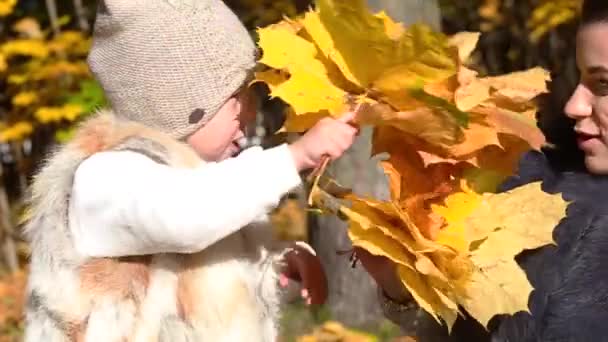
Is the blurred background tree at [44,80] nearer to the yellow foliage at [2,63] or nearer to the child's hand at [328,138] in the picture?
the yellow foliage at [2,63]

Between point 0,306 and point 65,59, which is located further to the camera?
point 65,59

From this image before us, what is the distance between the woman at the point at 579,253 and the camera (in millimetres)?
1868

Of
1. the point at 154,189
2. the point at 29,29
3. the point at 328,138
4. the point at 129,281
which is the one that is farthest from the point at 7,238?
the point at 328,138

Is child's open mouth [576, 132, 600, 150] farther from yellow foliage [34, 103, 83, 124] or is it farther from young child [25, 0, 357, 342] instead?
yellow foliage [34, 103, 83, 124]

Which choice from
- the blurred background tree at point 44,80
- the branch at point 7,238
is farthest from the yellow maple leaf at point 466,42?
the branch at point 7,238

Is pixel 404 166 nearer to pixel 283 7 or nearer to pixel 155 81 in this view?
pixel 155 81

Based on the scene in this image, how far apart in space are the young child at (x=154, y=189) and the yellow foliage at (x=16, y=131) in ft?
15.4

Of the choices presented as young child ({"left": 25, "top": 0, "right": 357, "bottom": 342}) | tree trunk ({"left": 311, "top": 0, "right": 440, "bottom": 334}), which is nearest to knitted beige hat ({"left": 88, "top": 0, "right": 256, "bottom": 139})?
young child ({"left": 25, "top": 0, "right": 357, "bottom": 342})

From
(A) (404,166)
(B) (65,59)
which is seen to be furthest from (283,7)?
(A) (404,166)

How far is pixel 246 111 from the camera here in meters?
2.30

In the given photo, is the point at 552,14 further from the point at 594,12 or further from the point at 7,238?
the point at 594,12

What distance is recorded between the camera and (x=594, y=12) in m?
1.92

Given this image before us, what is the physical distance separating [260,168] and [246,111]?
12.5 inches

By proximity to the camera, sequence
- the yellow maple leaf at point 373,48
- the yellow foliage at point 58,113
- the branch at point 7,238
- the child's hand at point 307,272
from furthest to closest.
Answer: the branch at point 7,238, the yellow foliage at point 58,113, the child's hand at point 307,272, the yellow maple leaf at point 373,48
